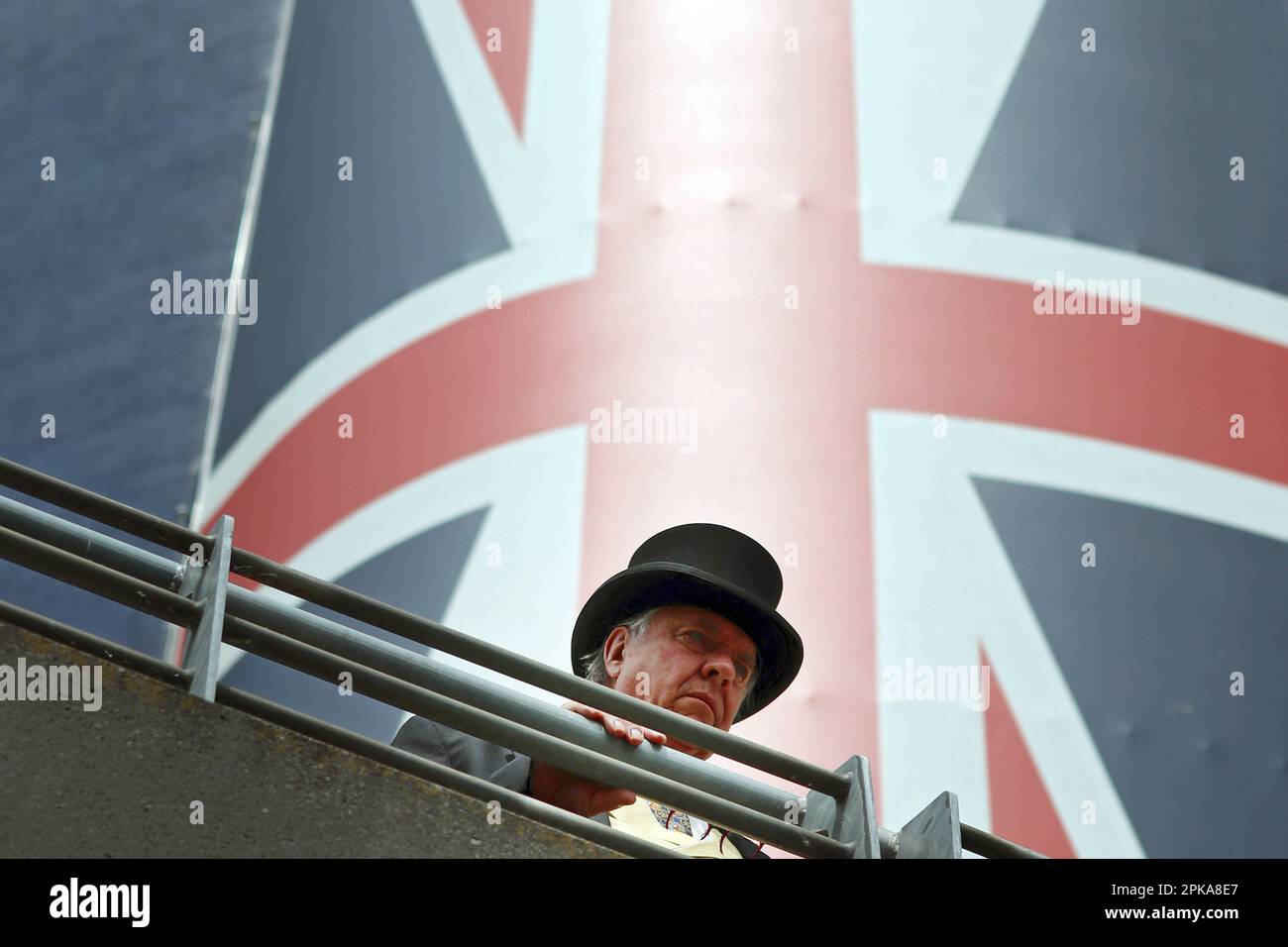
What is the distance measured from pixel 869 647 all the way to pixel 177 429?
3159mm

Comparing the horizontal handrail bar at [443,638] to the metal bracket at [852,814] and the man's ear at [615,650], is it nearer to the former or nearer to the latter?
the metal bracket at [852,814]

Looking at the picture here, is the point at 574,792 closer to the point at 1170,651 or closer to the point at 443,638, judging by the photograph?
the point at 443,638

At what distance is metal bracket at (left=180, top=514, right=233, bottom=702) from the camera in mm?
1590

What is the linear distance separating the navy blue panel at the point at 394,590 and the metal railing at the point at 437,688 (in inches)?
88.9

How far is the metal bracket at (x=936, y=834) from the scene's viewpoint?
63.4 inches

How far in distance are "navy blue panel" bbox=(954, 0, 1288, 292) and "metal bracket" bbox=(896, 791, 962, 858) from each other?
2.80 m

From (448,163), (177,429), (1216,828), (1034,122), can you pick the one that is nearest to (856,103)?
(1034,122)

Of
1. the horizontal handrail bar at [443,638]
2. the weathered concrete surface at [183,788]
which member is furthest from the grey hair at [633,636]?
the weathered concrete surface at [183,788]

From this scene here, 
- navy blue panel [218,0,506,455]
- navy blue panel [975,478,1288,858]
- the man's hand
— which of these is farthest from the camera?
navy blue panel [218,0,506,455]

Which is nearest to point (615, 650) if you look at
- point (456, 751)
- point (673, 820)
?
point (673, 820)

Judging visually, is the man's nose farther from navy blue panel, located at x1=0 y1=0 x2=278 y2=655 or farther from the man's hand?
navy blue panel, located at x1=0 y1=0 x2=278 y2=655

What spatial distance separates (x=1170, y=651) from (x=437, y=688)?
2.48 m

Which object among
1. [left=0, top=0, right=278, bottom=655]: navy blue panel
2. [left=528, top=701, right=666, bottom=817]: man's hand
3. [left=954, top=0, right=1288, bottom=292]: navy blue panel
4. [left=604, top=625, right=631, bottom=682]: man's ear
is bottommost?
[left=528, top=701, right=666, bottom=817]: man's hand

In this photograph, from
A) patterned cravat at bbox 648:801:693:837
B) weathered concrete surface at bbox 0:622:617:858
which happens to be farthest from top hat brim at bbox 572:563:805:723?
weathered concrete surface at bbox 0:622:617:858
